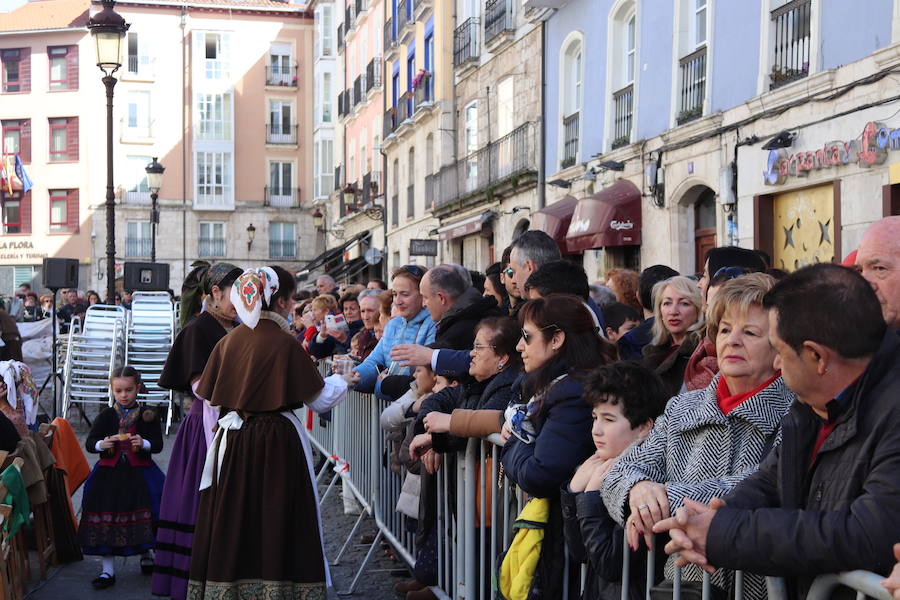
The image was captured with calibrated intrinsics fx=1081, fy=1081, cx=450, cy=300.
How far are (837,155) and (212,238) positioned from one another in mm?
42817

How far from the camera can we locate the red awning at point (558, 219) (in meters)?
18.4

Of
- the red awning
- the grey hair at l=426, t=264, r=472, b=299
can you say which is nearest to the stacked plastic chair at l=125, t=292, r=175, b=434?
the red awning

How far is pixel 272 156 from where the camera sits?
2048 inches

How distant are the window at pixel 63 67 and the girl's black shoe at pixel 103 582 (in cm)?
4612

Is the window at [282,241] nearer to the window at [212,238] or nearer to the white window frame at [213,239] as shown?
the white window frame at [213,239]

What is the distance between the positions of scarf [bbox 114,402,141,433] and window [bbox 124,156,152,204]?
44416mm

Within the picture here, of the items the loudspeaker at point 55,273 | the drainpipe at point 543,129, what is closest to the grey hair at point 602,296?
the loudspeaker at point 55,273

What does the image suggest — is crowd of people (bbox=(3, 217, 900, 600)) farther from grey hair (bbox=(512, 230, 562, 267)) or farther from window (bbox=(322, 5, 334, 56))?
window (bbox=(322, 5, 334, 56))

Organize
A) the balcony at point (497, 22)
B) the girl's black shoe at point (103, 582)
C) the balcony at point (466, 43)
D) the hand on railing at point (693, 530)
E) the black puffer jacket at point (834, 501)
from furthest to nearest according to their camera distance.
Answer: the balcony at point (466, 43)
the balcony at point (497, 22)
the girl's black shoe at point (103, 582)
the hand on railing at point (693, 530)
the black puffer jacket at point (834, 501)

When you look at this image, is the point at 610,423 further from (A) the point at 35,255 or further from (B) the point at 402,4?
(A) the point at 35,255

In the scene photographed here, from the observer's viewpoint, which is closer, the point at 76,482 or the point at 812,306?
the point at 812,306

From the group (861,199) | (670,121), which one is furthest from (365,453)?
(670,121)

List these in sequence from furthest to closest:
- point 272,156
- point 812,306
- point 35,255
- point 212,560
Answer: point 272,156 < point 35,255 < point 212,560 < point 812,306

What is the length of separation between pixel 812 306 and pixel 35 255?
50459 millimetres
